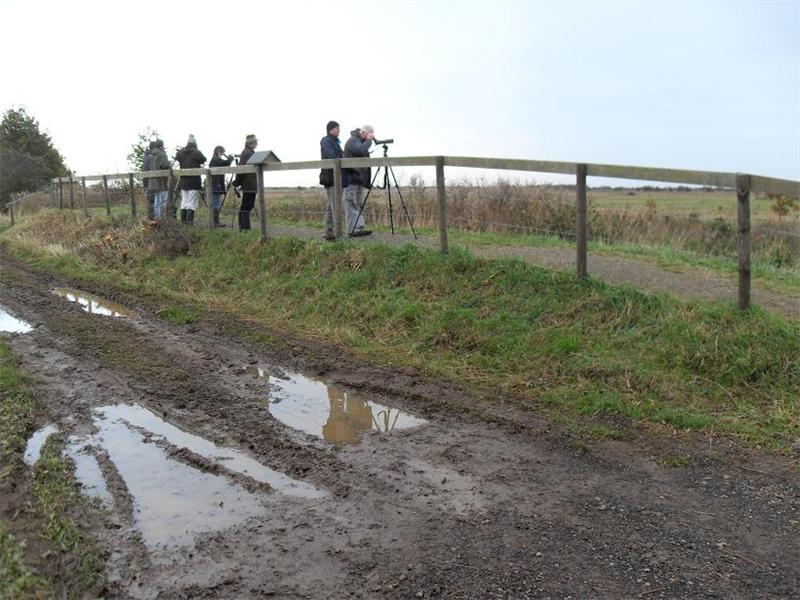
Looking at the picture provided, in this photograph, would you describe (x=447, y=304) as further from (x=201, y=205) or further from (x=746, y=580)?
(x=201, y=205)

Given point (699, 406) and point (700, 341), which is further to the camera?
point (700, 341)

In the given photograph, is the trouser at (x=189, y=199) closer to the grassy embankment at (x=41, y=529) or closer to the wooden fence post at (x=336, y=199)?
the wooden fence post at (x=336, y=199)

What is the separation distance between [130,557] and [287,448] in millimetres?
1590

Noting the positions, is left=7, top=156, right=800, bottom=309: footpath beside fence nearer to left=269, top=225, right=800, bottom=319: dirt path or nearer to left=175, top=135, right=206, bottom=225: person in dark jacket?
left=269, top=225, right=800, bottom=319: dirt path

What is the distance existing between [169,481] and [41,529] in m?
0.90

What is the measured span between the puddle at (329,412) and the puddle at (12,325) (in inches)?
153

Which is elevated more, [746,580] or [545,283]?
[545,283]

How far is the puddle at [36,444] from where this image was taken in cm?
489

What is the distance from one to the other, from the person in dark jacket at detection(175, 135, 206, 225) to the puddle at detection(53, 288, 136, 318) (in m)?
3.79

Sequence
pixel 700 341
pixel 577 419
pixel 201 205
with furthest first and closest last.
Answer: pixel 201 205
pixel 700 341
pixel 577 419

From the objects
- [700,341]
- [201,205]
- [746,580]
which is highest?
[201,205]

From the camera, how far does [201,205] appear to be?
17234 mm

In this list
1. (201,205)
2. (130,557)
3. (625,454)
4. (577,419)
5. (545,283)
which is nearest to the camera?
(130,557)

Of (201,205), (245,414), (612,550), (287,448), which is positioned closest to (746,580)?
(612,550)
